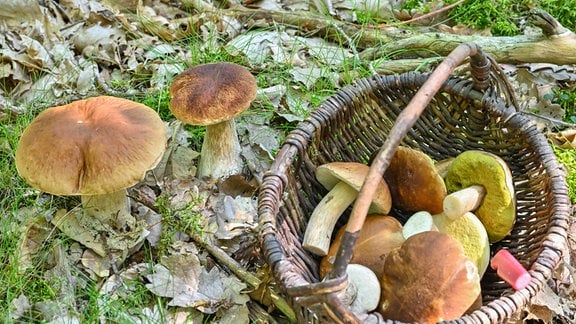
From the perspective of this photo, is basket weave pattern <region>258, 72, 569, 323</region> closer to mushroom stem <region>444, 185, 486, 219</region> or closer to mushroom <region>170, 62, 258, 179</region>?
mushroom stem <region>444, 185, 486, 219</region>

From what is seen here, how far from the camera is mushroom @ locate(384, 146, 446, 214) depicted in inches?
105

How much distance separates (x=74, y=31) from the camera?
449cm

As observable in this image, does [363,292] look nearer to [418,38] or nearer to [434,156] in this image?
[434,156]

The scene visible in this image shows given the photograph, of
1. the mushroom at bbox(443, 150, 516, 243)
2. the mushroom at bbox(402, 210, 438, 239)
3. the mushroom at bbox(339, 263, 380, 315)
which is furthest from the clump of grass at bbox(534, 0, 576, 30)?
the mushroom at bbox(339, 263, 380, 315)

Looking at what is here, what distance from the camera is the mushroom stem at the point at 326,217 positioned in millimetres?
2646

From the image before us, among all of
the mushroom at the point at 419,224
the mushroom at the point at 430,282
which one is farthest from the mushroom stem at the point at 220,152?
the mushroom at the point at 430,282

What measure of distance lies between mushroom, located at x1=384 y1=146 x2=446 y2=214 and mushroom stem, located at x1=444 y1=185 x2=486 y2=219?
0.11 m

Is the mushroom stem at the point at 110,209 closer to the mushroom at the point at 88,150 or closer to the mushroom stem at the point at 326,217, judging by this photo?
the mushroom at the point at 88,150

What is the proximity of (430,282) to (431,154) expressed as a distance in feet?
3.50

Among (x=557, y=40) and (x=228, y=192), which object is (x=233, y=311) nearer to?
(x=228, y=192)

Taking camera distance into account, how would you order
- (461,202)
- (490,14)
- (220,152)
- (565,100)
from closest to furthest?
(461,202)
(220,152)
(565,100)
(490,14)

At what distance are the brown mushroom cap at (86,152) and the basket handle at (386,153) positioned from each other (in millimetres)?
1178

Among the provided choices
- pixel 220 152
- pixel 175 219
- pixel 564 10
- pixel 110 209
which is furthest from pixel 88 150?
pixel 564 10

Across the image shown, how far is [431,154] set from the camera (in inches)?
122
